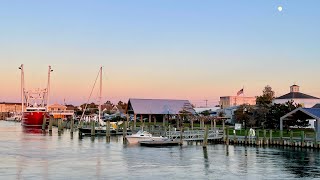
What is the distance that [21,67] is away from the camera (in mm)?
152500

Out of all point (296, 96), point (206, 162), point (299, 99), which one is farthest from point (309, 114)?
point (296, 96)

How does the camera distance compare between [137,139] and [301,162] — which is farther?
[137,139]

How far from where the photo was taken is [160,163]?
151ft

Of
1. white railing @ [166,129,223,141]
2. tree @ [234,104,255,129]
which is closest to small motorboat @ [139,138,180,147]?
white railing @ [166,129,223,141]

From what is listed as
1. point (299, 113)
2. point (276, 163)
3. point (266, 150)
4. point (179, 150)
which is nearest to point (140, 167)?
point (276, 163)

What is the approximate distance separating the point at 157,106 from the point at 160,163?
7374 centimetres

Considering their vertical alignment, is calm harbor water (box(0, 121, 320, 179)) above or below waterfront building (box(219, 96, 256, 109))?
below

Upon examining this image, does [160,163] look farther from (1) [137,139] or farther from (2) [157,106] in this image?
(2) [157,106]

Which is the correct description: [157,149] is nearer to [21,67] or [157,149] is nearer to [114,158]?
[114,158]

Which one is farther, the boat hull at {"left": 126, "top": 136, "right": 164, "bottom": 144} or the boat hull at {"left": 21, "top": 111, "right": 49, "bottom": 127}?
the boat hull at {"left": 21, "top": 111, "right": 49, "bottom": 127}

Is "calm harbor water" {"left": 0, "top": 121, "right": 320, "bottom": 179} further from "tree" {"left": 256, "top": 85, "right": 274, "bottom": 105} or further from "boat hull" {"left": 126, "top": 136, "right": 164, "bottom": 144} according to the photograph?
"tree" {"left": 256, "top": 85, "right": 274, "bottom": 105}

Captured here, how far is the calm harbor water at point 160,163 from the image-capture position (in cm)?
3900

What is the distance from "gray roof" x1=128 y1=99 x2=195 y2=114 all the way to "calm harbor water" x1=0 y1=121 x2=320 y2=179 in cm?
5489

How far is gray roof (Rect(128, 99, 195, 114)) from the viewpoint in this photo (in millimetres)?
117062
